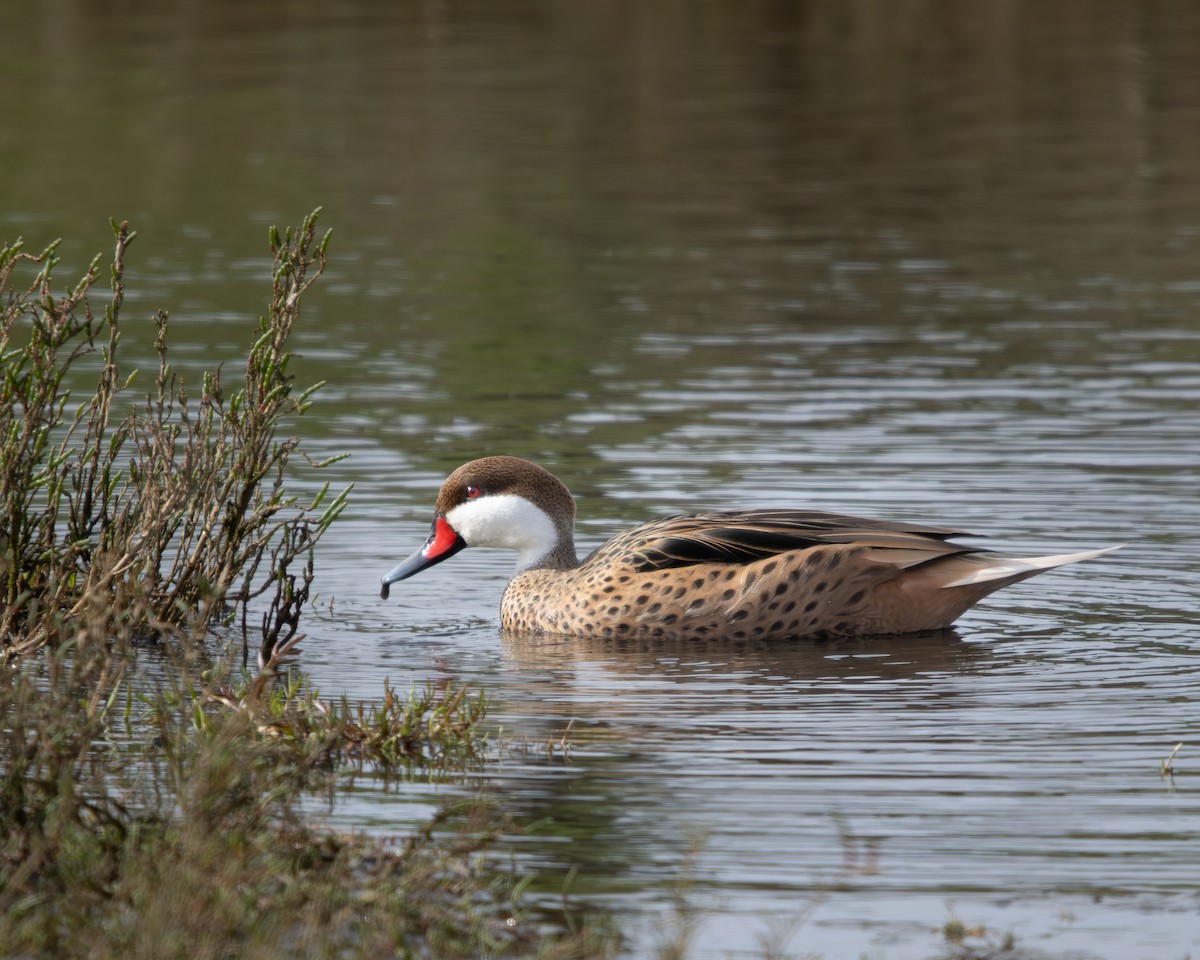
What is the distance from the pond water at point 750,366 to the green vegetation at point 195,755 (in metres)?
0.32

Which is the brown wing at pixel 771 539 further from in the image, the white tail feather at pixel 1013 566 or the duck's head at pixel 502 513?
the duck's head at pixel 502 513

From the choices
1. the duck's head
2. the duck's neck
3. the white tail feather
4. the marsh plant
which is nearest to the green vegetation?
the marsh plant

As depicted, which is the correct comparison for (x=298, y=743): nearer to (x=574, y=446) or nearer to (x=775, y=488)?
(x=775, y=488)

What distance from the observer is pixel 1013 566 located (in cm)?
908

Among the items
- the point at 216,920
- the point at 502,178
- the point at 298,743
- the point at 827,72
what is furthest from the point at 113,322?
the point at 827,72

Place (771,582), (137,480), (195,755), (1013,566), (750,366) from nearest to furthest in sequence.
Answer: (195,755) → (137,480) → (1013,566) → (771,582) → (750,366)

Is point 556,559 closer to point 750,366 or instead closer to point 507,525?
point 507,525

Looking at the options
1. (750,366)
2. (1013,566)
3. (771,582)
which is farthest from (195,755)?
(750,366)

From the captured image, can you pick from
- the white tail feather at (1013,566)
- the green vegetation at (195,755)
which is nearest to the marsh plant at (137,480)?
the green vegetation at (195,755)

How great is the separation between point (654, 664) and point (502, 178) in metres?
16.4

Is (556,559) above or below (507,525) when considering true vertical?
below

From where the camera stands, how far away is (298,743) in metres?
6.86

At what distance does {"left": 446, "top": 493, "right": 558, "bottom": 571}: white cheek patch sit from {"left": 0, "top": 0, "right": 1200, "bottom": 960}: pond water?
0.38 m

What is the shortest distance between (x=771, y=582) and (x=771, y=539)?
194mm
